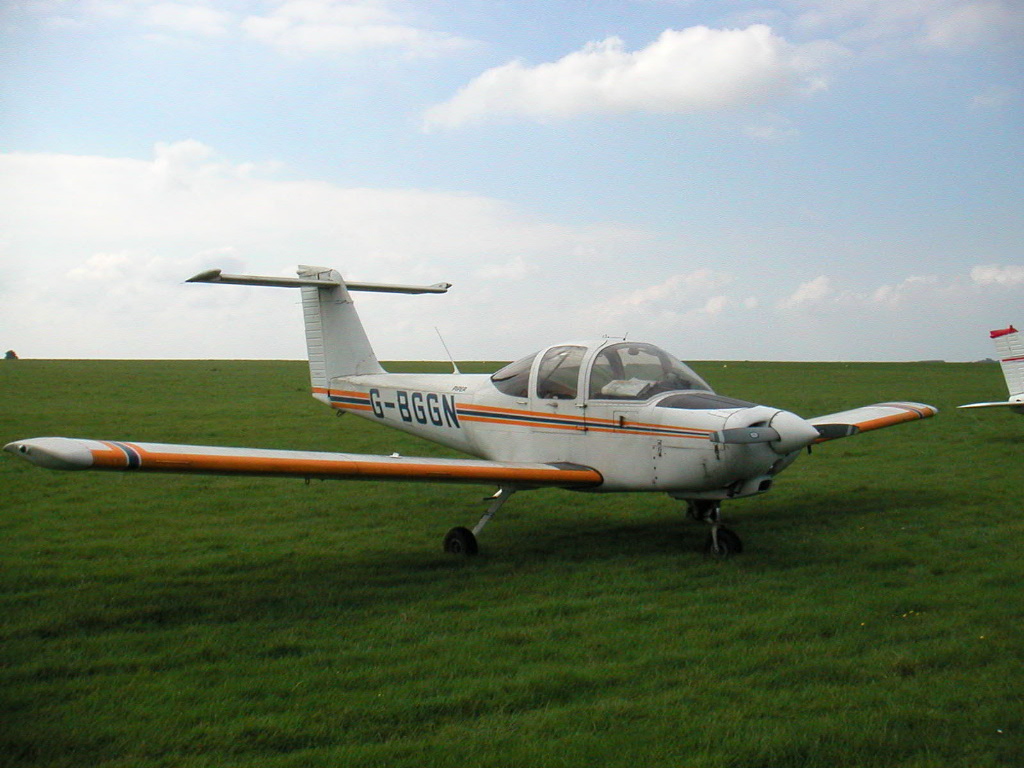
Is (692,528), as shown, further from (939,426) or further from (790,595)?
(939,426)

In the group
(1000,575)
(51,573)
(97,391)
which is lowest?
(1000,575)

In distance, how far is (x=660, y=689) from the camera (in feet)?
15.9

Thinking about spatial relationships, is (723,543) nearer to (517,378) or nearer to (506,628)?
(517,378)

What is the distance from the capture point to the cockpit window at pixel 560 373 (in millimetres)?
8980

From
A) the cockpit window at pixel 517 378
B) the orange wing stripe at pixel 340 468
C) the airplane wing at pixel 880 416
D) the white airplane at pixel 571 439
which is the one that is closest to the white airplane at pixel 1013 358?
the airplane wing at pixel 880 416

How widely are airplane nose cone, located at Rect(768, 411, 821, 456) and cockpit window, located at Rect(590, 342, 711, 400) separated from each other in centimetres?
128

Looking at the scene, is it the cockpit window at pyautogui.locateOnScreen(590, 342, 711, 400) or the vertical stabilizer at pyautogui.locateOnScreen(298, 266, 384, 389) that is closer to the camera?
the cockpit window at pyautogui.locateOnScreen(590, 342, 711, 400)

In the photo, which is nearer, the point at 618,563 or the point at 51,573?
the point at 51,573

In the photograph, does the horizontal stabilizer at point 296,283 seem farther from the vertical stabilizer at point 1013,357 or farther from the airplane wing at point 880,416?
the vertical stabilizer at point 1013,357

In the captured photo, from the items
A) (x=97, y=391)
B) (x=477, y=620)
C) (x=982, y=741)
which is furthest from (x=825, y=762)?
(x=97, y=391)

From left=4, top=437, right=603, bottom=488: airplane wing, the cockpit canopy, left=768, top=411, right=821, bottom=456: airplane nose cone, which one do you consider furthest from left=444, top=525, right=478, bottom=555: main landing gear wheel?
left=768, top=411, right=821, bottom=456: airplane nose cone

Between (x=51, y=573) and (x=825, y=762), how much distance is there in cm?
636

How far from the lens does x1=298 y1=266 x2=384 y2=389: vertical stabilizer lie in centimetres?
1206

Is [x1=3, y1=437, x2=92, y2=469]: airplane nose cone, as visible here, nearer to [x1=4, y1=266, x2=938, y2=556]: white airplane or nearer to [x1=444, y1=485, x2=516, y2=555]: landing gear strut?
[x1=4, y1=266, x2=938, y2=556]: white airplane
